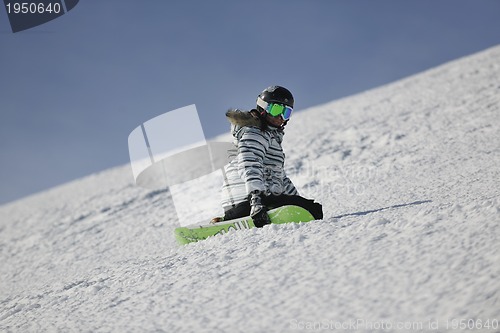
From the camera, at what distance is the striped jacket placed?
4328mm

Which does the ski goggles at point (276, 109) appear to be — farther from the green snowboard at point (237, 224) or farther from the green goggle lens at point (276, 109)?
the green snowboard at point (237, 224)

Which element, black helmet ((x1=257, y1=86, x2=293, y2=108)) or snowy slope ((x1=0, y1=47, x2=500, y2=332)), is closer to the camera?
snowy slope ((x1=0, y1=47, x2=500, y2=332))

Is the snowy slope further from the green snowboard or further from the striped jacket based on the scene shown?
the striped jacket

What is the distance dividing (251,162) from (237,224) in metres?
0.66

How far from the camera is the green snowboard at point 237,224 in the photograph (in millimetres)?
4133

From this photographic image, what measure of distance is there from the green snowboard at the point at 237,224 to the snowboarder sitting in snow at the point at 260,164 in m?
0.10

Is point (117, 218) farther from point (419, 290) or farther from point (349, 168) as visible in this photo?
point (419, 290)

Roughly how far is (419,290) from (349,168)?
728cm

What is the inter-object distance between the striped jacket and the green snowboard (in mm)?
255

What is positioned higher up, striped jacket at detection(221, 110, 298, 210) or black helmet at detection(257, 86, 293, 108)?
black helmet at detection(257, 86, 293, 108)

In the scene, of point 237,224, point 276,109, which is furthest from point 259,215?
point 276,109

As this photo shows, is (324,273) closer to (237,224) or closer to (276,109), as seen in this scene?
(237,224)

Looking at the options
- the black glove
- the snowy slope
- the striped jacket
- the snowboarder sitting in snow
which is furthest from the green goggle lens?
the snowy slope

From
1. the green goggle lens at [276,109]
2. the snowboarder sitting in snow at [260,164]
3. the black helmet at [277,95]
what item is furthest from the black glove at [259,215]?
the black helmet at [277,95]
